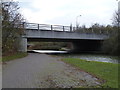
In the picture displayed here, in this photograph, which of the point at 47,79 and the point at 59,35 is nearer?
the point at 47,79

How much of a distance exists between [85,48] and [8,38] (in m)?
38.9

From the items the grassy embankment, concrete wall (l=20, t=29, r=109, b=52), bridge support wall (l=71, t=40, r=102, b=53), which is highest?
concrete wall (l=20, t=29, r=109, b=52)

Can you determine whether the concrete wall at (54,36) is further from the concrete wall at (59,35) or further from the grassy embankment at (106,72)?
the grassy embankment at (106,72)

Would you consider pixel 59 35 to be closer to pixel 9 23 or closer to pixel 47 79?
pixel 9 23

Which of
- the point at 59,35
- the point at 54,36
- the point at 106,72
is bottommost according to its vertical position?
the point at 106,72

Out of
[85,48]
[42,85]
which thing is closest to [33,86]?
[42,85]

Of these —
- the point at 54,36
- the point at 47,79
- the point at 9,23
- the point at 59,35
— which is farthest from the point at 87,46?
the point at 47,79

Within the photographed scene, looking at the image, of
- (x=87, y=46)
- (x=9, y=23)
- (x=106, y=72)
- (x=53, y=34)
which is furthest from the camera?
(x=87, y=46)

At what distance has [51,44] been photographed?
83312 mm

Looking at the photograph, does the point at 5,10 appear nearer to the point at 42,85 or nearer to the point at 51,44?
the point at 42,85

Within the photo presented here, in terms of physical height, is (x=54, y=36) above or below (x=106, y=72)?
above

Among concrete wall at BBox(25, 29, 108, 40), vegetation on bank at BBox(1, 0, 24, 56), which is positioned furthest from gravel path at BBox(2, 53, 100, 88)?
concrete wall at BBox(25, 29, 108, 40)

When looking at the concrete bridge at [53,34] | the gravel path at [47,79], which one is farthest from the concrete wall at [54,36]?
the gravel path at [47,79]

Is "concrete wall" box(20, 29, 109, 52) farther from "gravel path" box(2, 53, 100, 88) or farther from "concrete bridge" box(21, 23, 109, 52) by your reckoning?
"gravel path" box(2, 53, 100, 88)
